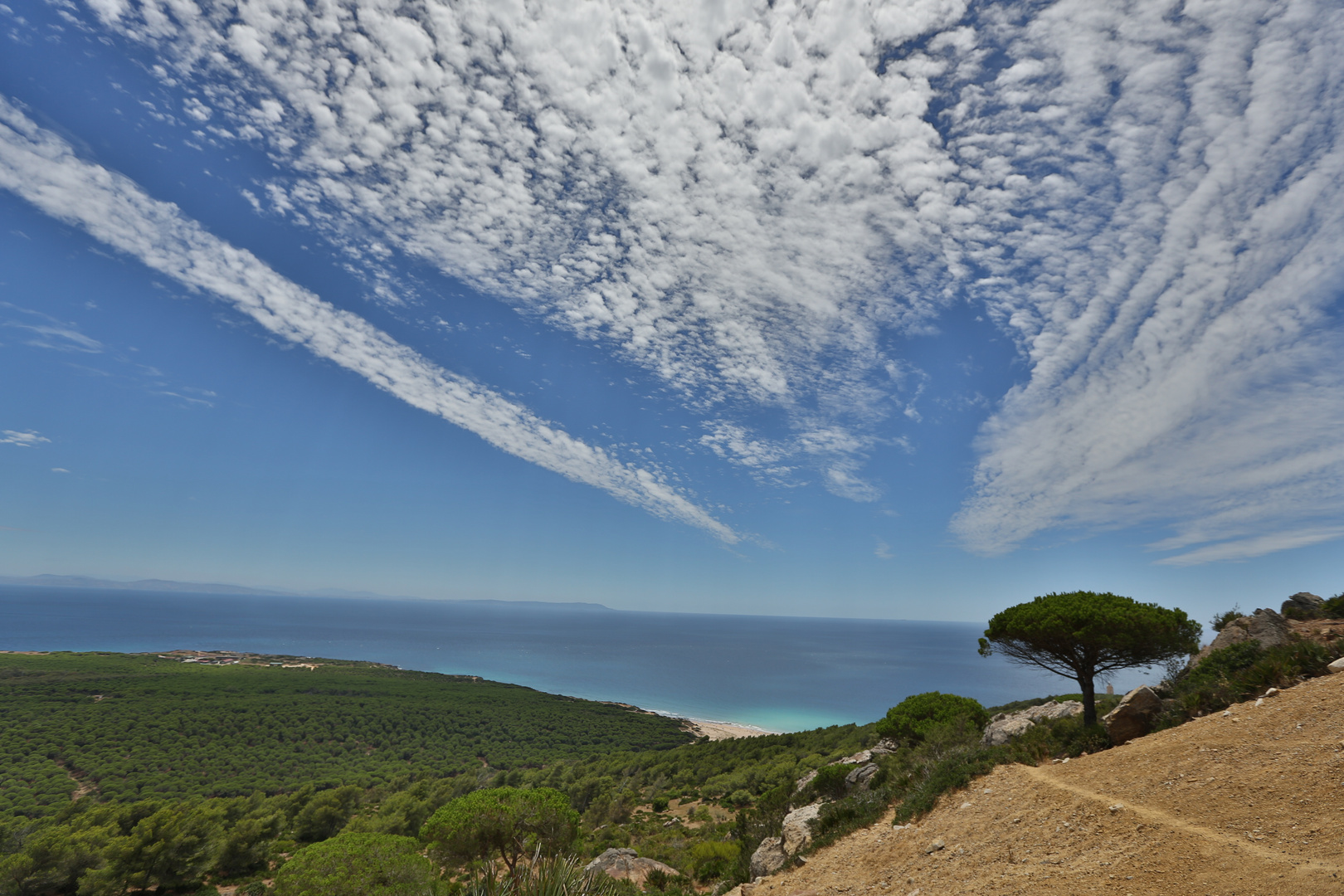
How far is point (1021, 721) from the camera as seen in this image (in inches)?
593

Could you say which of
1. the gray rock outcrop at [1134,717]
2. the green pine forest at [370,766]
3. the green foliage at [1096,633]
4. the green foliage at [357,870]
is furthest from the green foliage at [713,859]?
the green foliage at [1096,633]

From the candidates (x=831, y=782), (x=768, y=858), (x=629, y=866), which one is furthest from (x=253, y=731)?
(x=768, y=858)

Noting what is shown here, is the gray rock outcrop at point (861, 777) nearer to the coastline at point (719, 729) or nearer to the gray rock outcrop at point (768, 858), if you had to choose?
the gray rock outcrop at point (768, 858)

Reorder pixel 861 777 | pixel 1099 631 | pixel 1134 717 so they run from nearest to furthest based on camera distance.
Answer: pixel 1134 717, pixel 1099 631, pixel 861 777

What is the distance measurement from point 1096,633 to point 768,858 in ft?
33.8

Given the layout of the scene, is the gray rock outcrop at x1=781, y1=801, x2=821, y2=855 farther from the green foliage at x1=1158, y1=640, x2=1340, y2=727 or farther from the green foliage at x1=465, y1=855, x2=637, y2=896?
the green foliage at x1=1158, y1=640, x2=1340, y2=727

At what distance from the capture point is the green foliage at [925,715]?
1734 centimetres

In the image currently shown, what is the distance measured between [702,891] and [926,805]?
6.55 metres

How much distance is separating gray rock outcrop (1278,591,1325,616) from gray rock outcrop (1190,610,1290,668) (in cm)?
289

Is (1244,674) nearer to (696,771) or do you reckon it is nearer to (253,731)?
(696,771)

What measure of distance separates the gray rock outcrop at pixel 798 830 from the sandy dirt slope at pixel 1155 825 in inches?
71.3

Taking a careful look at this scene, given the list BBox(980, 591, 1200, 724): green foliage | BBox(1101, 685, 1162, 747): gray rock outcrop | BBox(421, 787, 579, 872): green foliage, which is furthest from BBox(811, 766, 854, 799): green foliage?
BBox(421, 787, 579, 872): green foliage

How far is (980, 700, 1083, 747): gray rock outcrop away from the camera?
14.0 metres

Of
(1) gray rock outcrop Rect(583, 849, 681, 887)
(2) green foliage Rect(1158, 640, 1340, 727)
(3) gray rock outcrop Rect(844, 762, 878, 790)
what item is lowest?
(1) gray rock outcrop Rect(583, 849, 681, 887)
